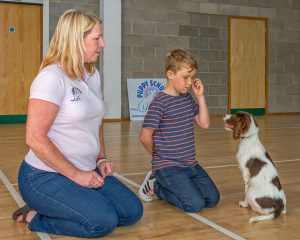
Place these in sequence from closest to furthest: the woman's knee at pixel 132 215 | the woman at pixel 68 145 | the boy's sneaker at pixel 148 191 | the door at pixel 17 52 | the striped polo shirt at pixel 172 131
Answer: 1. the woman at pixel 68 145
2. the woman's knee at pixel 132 215
3. the striped polo shirt at pixel 172 131
4. the boy's sneaker at pixel 148 191
5. the door at pixel 17 52

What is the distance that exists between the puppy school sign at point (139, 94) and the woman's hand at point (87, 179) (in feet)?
27.0

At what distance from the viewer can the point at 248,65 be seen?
12.1 m

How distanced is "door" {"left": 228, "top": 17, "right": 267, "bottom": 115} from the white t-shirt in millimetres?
9624

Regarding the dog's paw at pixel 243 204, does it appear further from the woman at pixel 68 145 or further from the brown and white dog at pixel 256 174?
the woman at pixel 68 145

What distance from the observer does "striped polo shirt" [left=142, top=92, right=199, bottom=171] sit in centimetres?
307

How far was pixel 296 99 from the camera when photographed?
1291 centimetres

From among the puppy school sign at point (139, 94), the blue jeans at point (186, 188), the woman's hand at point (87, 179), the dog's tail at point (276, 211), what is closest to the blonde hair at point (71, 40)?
the woman's hand at point (87, 179)

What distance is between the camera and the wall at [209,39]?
10633 mm

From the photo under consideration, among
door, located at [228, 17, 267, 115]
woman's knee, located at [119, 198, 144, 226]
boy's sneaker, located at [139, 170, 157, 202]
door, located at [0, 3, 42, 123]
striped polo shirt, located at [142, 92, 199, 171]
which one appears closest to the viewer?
woman's knee, located at [119, 198, 144, 226]

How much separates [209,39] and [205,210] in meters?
8.93

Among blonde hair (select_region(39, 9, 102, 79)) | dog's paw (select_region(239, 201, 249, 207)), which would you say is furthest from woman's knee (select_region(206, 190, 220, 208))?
blonde hair (select_region(39, 9, 102, 79))

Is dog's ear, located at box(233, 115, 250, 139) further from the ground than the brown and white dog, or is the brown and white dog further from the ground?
dog's ear, located at box(233, 115, 250, 139)

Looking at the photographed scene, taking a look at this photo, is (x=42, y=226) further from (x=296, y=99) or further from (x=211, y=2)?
(x=296, y=99)

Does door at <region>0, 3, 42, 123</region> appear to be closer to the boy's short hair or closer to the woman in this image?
the boy's short hair
